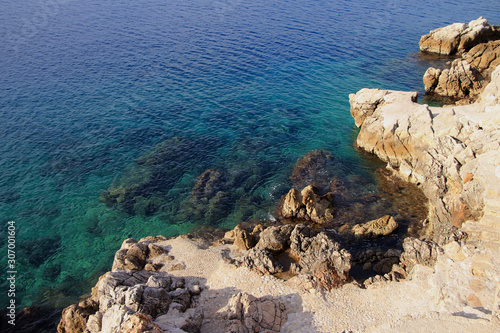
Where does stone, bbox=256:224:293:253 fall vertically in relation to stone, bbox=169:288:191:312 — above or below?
above

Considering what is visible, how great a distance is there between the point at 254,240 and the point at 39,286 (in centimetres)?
Result: 2023

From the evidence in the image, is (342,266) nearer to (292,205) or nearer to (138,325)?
(292,205)

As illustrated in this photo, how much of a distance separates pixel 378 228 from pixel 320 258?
7.83 metres

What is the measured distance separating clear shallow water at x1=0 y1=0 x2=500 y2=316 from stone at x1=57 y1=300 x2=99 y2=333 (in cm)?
393

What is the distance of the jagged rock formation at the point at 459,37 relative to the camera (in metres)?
70.2

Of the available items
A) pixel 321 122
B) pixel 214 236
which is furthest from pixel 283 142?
pixel 214 236

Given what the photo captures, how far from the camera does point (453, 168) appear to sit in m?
33.1

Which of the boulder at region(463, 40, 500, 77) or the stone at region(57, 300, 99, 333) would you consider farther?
the boulder at region(463, 40, 500, 77)

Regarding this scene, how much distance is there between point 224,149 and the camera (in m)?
47.2

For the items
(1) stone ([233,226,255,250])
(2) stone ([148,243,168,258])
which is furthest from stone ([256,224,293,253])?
(2) stone ([148,243,168,258])

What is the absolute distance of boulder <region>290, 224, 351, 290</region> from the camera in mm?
27219

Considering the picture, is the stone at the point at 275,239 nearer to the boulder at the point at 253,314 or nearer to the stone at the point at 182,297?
the boulder at the point at 253,314

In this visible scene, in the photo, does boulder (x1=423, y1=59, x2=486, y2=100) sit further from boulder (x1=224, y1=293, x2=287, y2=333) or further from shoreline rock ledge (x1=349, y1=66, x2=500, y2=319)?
boulder (x1=224, y1=293, x2=287, y2=333)

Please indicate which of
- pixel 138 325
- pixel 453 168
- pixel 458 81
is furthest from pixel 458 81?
pixel 138 325
